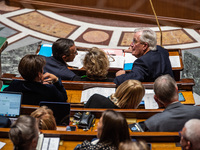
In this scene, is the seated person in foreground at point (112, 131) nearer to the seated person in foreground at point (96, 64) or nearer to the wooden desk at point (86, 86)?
the wooden desk at point (86, 86)

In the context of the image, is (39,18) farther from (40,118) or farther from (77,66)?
(40,118)

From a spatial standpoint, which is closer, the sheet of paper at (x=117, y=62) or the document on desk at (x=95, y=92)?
the document on desk at (x=95, y=92)

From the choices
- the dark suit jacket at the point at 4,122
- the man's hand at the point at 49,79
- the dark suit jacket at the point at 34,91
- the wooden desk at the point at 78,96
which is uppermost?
the man's hand at the point at 49,79

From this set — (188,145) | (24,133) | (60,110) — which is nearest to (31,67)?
(60,110)

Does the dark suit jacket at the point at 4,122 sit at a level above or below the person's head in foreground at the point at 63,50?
below

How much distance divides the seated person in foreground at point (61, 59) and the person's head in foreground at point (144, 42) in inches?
33.6

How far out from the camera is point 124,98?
108 inches

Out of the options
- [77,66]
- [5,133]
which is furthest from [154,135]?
[77,66]

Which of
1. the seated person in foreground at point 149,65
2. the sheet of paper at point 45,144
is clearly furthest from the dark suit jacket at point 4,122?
the seated person in foreground at point 149,65

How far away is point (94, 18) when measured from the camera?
22.5 ft

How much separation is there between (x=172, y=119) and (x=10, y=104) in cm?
146

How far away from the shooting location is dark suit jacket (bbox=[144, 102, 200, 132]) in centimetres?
240

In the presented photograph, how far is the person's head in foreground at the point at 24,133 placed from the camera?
1.90 m

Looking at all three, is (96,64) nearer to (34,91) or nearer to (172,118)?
(34,91)
